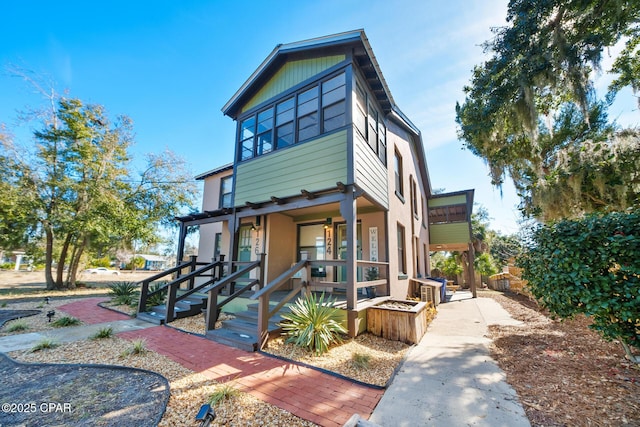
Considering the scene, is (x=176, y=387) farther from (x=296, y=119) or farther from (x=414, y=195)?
(x=414, y=195)

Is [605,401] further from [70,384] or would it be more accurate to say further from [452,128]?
[452,128]

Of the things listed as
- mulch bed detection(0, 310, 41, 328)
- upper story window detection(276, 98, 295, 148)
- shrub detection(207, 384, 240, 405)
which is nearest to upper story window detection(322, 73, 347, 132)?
upper story window detection(276, 98, 295, 148)

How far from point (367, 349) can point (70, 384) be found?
177 inches

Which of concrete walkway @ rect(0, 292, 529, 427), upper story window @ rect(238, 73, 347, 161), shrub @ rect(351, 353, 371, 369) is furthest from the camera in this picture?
upper story window @ rect(238, 73, 347, 161)

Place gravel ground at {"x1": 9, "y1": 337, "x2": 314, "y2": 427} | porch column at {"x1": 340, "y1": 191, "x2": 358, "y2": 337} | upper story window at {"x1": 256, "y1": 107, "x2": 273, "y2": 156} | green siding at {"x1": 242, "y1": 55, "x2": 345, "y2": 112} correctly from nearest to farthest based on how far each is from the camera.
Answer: gravel ground at {"x1": 9, "y1": 337, "x2": 314, "y2": 427} < porch column at {"x1": 340, "y1": 191, "x2": 358, "y2": 337} < green siding at {"x1": 242, "y1": 55, "x2": 345, "y2": 112} < upper story window at {"x1": 256, "y1": 107, "x2": 273, "y2": 156}

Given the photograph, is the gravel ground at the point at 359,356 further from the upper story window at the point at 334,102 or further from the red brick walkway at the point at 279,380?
the upper story window at the point at 334,102

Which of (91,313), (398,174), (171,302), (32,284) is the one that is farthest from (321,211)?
(32,284)

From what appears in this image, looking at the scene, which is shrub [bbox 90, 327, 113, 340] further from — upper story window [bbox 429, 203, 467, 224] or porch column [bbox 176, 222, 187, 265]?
upper story window [bbox 429, 203, 467, 224]

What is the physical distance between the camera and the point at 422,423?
2.64 m

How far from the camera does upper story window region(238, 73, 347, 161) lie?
6652 millimetres

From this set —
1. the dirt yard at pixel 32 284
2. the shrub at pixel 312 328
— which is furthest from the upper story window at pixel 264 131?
the dirt yard at pixel 32 284

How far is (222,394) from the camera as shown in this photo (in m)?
2.96

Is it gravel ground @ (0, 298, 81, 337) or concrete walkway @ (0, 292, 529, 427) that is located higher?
concrete walkway @ (0, 292, 529, 427)

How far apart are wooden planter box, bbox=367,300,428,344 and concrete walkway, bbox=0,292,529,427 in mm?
300
